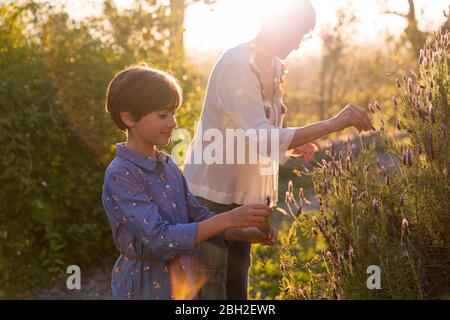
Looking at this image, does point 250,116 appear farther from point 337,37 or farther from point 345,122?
point 337,37

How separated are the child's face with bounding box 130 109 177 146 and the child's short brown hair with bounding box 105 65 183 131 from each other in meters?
0.02

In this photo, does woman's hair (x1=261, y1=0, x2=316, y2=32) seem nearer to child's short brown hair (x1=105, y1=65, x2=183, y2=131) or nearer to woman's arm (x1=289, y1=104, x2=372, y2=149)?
woman's arm (x1=289, y1=104, x2=372, y2=149)

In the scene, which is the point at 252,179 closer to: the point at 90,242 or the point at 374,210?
the point at 374,210

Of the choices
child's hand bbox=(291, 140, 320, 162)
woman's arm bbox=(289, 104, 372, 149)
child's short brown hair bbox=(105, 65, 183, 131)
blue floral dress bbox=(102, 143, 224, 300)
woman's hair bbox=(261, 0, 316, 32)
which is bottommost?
blue floral dress bbox=(102, 143, 224, 300)

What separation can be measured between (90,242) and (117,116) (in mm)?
3547

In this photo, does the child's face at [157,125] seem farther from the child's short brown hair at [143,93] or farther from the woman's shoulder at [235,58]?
the woman's shoulder at [235,58]

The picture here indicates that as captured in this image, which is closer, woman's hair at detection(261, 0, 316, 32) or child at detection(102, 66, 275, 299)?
child at detection(102, 66, 275, 299)

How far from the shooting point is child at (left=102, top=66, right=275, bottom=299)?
254 centimetres

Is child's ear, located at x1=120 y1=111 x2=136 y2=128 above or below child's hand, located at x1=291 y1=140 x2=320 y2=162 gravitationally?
below

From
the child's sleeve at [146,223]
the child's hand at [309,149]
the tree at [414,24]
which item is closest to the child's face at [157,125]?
the child's sleeve at [146,223]

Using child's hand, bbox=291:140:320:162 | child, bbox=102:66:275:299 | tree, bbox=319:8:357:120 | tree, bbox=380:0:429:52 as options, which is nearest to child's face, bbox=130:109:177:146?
child, bbox=102:66:275:299

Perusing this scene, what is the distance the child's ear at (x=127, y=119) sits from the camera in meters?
2.75
